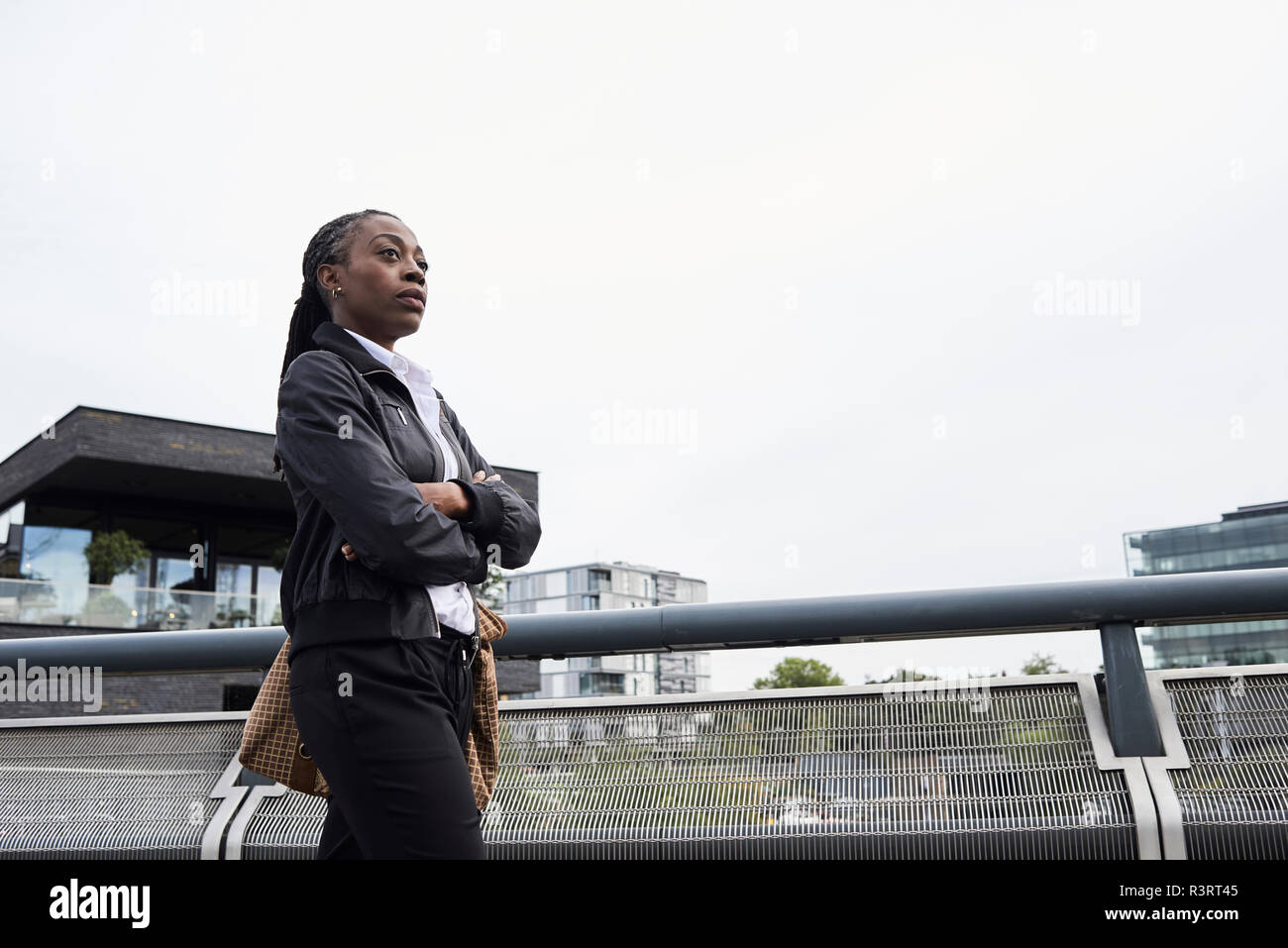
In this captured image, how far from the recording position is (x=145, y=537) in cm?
2805

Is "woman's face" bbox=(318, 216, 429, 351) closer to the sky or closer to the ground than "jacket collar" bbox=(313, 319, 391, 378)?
closer to the sky

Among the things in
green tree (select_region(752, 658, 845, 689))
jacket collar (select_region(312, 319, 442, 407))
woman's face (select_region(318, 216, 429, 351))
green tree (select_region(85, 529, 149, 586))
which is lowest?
green tree (select_region(752, 658, 845, 689))

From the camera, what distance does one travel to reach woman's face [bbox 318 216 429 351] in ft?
6.55

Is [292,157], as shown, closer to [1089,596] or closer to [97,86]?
[97,86]

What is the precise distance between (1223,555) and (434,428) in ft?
377

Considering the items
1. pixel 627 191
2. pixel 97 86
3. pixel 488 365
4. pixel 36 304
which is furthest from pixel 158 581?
pixel 488 365

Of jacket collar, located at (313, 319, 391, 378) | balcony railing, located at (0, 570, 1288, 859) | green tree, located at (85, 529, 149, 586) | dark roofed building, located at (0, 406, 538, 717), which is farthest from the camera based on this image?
green tree, located at (85, 529, 149, 586)

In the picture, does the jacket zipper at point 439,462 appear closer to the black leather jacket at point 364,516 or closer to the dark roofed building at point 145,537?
the black leather jacket at point 364,516

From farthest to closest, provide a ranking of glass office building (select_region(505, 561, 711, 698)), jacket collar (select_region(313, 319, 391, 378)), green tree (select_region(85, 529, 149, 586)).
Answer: glass office building (select_region(505, 561, 711, 698)), green tree (select_region(85, 529, 149, 586)), jacket collar (select_region(313, 319, 391, 378))

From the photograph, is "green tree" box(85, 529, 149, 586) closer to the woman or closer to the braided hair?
the braided hair

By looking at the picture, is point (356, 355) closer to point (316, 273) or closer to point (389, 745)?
point (316, 273)

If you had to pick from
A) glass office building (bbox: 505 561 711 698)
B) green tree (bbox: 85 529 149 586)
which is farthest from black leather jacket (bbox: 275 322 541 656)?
glass office building (bbox: 505 561 711 698)

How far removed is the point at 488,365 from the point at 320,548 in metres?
70.6

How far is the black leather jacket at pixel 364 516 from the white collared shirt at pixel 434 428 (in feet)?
0.13
